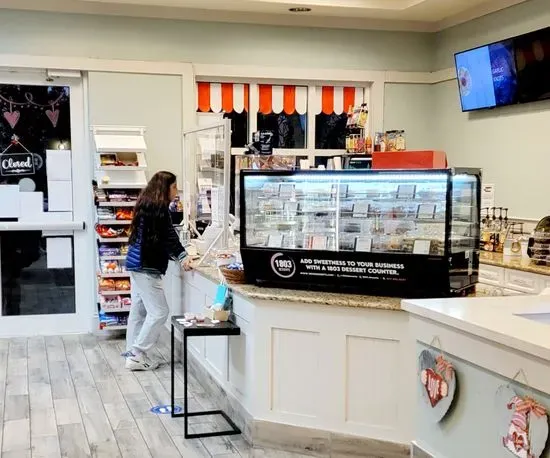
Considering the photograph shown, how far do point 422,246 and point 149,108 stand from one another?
3732 mm

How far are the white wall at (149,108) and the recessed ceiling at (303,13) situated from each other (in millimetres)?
593

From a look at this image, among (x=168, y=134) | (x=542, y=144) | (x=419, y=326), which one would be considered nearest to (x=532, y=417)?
(x=419, y=326)

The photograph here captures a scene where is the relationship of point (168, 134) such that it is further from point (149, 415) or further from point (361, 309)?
point (361, 309)

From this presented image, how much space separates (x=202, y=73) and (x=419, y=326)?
4.52 metres

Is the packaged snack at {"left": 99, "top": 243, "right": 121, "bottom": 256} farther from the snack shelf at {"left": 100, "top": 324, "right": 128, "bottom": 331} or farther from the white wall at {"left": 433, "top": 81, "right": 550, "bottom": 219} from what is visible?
the white wall at {"left": 433, "top": 81, "right": 550, "bottom": 219}

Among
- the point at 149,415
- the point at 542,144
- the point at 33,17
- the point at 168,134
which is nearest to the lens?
the point at 149,415

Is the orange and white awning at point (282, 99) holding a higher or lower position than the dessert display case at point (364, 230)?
higher

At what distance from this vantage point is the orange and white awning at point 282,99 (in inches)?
264

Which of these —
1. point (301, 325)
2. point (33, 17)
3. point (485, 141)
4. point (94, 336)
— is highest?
point (33, 17)

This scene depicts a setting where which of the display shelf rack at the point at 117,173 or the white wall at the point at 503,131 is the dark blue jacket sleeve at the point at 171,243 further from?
the white wall at the point at 503,131

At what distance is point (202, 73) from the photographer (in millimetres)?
6371

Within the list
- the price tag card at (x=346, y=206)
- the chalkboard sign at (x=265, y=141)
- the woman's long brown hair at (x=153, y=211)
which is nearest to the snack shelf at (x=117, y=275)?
the woman's long brown hair at (x=153, y=211)

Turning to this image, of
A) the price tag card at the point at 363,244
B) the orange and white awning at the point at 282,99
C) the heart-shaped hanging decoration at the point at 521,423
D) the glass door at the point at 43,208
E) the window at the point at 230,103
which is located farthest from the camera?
the orange and white awning at the point at 282,99

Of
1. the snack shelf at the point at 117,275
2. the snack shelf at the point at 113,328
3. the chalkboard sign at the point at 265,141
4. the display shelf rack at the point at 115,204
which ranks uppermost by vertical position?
the chalkboard sign at the point at 265,141
